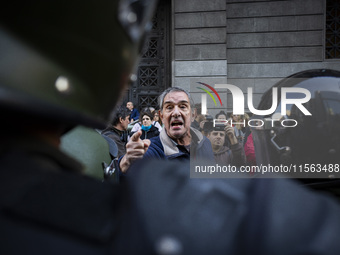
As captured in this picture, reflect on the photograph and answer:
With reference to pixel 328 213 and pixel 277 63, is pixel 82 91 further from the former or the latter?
pixel 277 63

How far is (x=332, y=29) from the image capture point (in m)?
10.2

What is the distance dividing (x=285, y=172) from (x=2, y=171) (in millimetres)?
1777

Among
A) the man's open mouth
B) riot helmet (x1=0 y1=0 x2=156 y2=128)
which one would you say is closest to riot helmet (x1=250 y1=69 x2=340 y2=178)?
the man's open mouth

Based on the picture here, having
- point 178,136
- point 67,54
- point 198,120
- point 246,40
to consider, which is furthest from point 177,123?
point 246,40

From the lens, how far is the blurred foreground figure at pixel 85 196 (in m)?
0.53

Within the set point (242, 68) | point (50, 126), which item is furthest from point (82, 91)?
point (242, 68)

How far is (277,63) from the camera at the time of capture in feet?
33.0

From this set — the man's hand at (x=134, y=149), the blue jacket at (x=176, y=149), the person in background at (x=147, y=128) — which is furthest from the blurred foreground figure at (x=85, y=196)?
the person in background at (x=147, y=128)

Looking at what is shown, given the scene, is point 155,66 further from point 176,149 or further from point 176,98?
point 176,149

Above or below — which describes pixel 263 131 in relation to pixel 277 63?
below

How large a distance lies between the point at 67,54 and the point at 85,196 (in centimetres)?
33

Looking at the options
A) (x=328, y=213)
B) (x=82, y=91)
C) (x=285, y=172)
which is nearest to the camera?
(x=328, y=213)

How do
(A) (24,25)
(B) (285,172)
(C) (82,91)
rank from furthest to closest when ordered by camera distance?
1. (B) (285,172)
2. (C) (82,91)
3. (A) (24,25)

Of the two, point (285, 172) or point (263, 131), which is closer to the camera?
point (285, 172)
